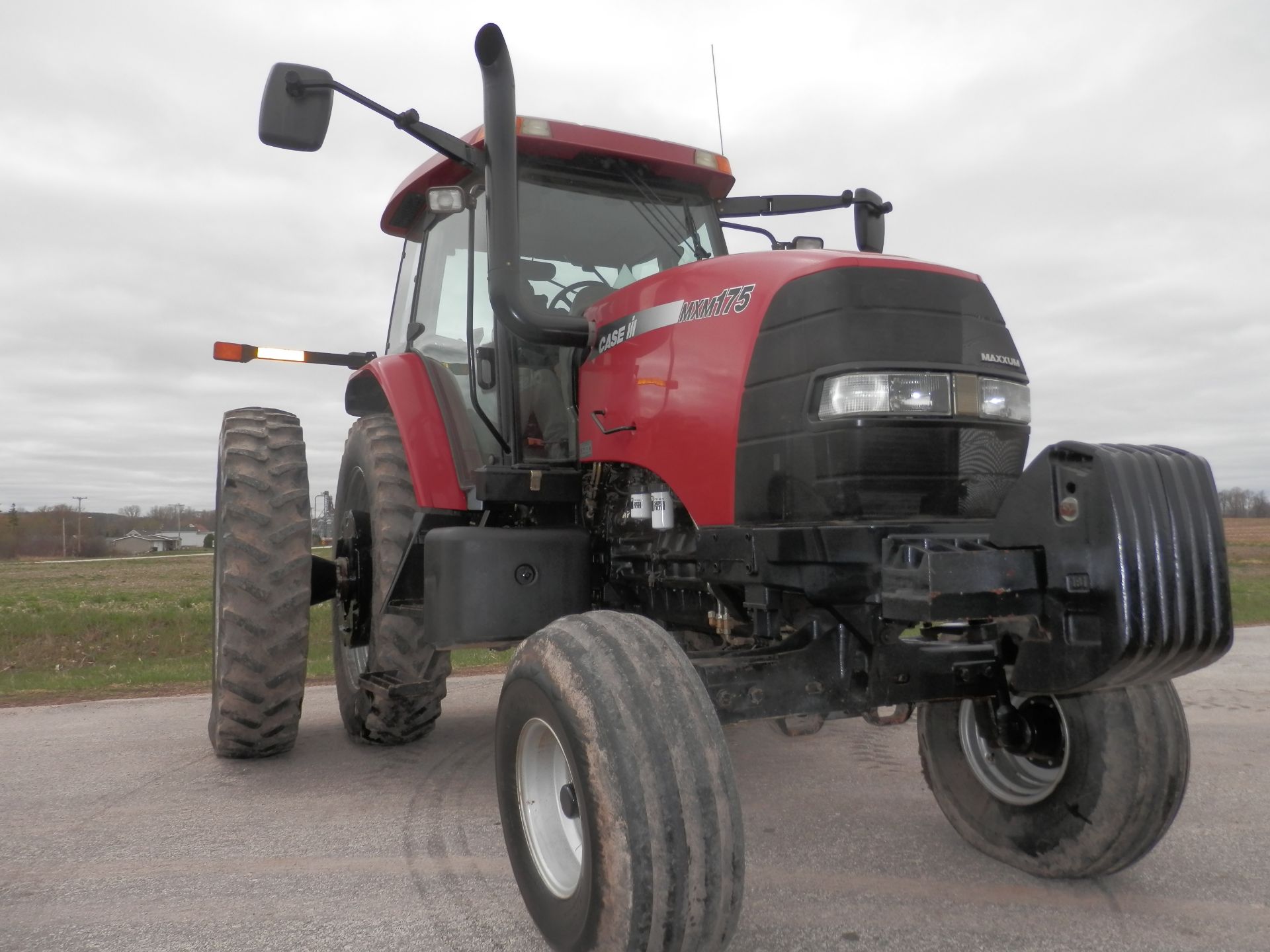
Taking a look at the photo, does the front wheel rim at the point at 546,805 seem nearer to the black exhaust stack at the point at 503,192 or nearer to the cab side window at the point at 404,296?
the black exhaust stack at the point at 503,192

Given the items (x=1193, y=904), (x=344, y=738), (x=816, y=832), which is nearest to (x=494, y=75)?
(x=816, y=832)

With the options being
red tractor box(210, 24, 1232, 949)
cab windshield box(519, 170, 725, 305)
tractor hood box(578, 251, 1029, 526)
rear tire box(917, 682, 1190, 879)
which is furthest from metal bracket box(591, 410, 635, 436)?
rear tire box(917, 682, 1190, 879)

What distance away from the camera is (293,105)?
2889 millimetres

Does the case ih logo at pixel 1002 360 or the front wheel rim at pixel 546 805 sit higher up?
the case ih logo at pixel 1002 360

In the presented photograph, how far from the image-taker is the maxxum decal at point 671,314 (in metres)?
2.65

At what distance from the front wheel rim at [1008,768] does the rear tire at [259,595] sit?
101 inches

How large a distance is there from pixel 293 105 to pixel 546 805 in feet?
6.98

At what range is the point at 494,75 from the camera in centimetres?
282

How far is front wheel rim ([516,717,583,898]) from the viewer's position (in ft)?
7.87

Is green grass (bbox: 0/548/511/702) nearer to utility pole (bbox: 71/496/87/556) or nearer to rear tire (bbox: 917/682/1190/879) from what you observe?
rear tire (bbox: 917/682/1190/879)

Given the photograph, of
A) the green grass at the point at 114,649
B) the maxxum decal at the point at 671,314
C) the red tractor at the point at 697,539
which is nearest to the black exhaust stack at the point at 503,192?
the red tractor at the point at 697,539

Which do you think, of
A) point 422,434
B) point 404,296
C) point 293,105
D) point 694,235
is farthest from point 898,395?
point 404,296

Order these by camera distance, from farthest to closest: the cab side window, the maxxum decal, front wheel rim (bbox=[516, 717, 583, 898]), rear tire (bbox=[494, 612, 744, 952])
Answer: the cab side window → the maxxum decal → front wheel rim (bbox=[516, 717, 583, 898]) → rear tire (bbox=[494, 612, 744, 952])

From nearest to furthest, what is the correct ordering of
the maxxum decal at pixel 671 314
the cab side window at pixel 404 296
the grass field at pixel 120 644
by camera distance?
1. the maxxum decal at pixel 671 314
2. the cab side window at pixel 404 296
3. the grass field at pixel 120 644
